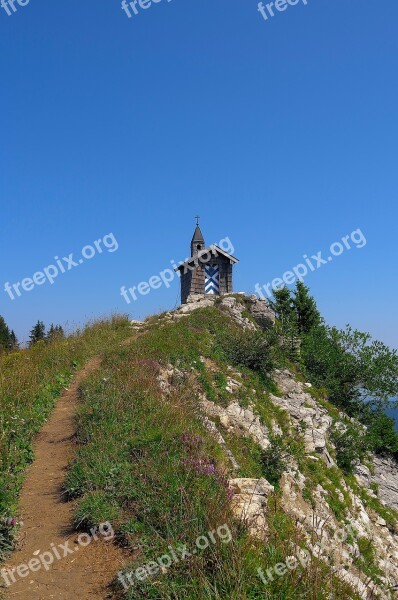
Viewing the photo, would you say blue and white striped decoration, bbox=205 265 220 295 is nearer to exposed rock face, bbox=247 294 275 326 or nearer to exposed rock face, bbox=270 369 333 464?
exposed rock face, bbox=247 294 275 326

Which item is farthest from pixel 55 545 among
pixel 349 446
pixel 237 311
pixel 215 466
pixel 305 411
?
pixel 237 311

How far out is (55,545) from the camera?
5.76 m

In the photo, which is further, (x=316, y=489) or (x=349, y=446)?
(x=349, y=446)

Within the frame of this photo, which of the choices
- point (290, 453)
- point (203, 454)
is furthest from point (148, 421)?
point (290, 453)

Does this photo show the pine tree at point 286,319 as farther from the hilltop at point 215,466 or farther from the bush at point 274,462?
the bush at point 274,462

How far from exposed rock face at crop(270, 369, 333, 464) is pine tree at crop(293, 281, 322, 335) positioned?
9.74m

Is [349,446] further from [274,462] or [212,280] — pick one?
[212,280]

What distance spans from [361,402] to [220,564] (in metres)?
20.6

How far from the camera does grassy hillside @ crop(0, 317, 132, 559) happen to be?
6.52 m

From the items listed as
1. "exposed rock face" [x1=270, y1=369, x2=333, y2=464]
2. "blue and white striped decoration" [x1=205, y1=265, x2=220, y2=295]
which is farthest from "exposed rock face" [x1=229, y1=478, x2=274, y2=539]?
"blue and white striped decoration" [x1=205, y1=265, x2=220, y2=295]

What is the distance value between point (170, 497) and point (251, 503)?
55.3 inches

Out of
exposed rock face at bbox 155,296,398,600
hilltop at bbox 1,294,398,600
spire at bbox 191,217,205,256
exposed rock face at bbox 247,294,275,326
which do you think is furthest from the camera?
spire at bbox 191,217,205,256

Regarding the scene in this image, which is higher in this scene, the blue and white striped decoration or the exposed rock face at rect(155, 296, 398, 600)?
the blue and white striped decoration

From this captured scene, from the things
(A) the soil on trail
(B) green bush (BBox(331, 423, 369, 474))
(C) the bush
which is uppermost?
(A) the soil on trail
